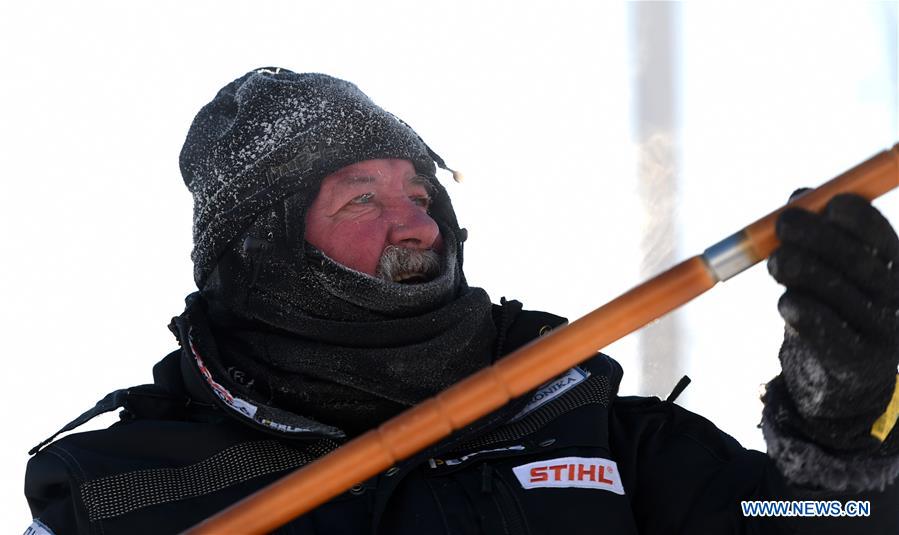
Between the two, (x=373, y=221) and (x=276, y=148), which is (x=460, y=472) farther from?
(x=276, y=148)

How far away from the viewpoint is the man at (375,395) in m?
1.90

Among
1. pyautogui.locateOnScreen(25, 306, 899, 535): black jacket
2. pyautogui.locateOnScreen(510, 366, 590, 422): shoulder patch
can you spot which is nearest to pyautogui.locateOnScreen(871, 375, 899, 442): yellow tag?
pyautogui.locateOnScreen(25, 306, 899, 535): black jacket

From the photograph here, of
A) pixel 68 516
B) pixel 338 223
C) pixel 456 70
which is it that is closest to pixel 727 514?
pixel 338 223

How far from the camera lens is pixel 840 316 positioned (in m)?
1.65

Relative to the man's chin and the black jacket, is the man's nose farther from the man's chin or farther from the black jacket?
the black jacket

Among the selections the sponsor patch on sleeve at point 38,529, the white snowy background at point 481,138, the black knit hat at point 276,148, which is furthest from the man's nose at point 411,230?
the sponsor patch on sleeve at point 38,529

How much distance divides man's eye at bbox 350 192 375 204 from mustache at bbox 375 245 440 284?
6.0 inches

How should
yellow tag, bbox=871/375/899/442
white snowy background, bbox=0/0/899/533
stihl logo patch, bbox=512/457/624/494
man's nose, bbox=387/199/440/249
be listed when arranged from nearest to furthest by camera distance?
1. yellow tag, bbox=871/375/899/442
2. stihl logo patch, bbox=512/457/624/494
3. man's nose, bbox=387/199/440/249
4. white snowy background, bbox=0/0/899/533

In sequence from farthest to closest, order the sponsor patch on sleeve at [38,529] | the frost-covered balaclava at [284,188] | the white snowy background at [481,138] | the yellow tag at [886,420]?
the white snowy background at [481,138] < the frost-covered balaclava at [284,188] < the sponsor patch on sleeve at [38,529] < the yellow tag at [886,420]

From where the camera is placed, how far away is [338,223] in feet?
8.68

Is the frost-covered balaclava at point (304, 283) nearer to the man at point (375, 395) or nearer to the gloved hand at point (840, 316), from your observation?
the man at point (375, 395)

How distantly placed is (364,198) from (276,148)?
24 cm

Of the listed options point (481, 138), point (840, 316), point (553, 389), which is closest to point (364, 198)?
point (553, 389)

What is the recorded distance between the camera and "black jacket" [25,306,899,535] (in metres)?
2.15
